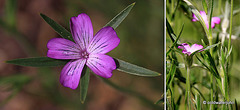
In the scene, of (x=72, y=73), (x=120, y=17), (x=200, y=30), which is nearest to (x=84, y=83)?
(x=72, y=73)

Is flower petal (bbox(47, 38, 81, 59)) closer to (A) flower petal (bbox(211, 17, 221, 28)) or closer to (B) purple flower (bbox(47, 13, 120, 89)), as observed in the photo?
(B) purple flower (bbox(47, 13, 120, 89))

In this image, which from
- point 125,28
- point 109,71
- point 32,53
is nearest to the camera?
point 109,71

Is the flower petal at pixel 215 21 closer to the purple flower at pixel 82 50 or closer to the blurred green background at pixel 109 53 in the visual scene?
the purple flower at pixel 82 50

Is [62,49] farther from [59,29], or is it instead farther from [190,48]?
[190,48]

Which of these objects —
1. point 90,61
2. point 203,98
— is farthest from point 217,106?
point 90,61

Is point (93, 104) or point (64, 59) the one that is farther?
point (93, 104)

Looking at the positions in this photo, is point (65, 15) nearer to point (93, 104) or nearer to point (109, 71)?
point (93, 104)
